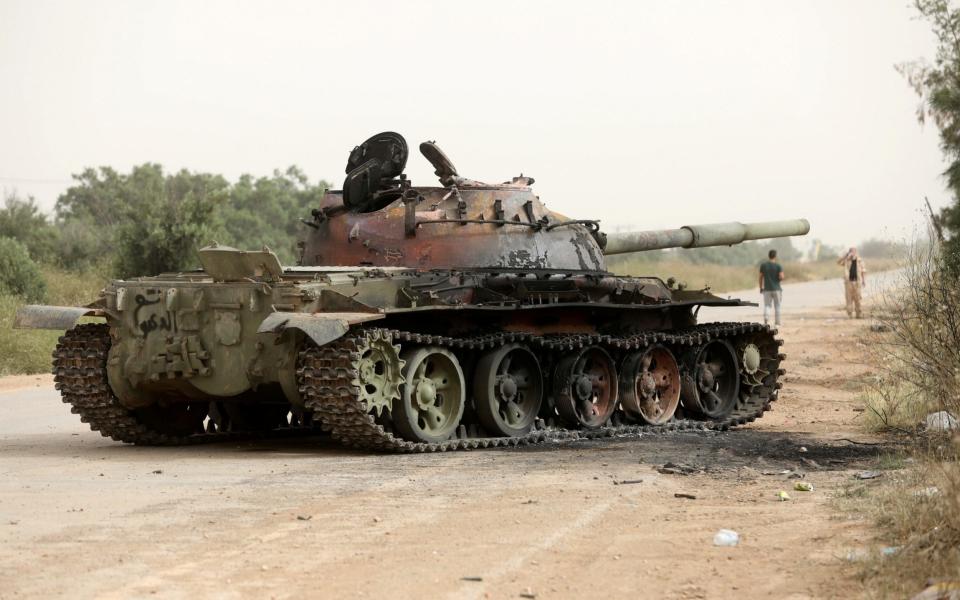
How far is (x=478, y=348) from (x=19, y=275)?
17.0 m

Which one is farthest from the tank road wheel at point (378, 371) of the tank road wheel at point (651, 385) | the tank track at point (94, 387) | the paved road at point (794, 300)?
the paved road at point (794, 300)

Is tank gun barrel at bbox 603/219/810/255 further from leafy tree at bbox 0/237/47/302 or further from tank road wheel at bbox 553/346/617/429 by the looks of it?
leafy tree at bbox 0/237/47/302

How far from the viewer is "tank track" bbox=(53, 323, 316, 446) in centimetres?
1302

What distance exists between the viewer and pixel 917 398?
45.4 feet

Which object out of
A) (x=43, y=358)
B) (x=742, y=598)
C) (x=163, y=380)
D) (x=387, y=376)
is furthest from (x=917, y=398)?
(x=43, y=358)

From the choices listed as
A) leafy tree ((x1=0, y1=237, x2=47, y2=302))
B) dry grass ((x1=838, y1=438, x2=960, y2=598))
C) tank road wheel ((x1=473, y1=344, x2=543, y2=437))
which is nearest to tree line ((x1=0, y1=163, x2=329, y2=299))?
leafy tree ((x1=0, y1=237, x2=47, y2=302))

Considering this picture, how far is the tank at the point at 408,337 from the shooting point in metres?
11.8

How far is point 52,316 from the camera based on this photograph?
13008mm

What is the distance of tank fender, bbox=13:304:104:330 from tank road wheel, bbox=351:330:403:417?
8.83 feet

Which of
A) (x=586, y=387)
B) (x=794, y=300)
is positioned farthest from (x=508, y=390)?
(x=794, y=300)

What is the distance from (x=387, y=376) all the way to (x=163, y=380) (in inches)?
80.7

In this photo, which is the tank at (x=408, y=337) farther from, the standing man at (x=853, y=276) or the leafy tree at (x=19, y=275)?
the standing man at (x=853, y=276)

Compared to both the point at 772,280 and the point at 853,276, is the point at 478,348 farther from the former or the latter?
the point at 853,276

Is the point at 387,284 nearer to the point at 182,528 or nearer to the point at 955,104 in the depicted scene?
the point at 182,528
